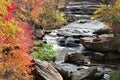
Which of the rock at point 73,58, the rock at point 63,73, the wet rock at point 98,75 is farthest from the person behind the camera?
the rock at point 73,58

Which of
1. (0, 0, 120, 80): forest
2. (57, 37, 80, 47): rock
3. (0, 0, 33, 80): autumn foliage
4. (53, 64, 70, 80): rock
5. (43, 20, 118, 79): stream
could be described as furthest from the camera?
(57, 37, 80, 47): rock

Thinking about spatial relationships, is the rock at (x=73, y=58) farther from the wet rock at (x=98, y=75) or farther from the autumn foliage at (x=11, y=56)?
the autumn foliage at (x=11, y=56)

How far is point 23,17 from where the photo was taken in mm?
28578

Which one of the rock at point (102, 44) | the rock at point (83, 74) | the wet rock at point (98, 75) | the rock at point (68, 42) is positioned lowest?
the wet rock at point (98, 75)

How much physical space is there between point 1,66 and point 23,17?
15.4 metres

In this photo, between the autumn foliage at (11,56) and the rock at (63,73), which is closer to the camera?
the autumn foliage at (11,56)

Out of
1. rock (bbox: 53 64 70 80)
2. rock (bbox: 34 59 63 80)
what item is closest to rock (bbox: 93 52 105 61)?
rock (bbox: 53 64 70 80)

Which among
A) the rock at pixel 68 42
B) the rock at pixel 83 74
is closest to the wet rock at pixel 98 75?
the rock at pixel 83 74

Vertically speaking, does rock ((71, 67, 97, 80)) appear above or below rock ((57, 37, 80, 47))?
below

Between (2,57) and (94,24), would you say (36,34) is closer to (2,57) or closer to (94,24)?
(94,24)

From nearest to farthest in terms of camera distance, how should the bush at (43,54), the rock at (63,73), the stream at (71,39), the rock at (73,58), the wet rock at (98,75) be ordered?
the rock at (63,73)
the wet rock at (98,75)
the stream at (71,39)
the bush at (43,54)
the rock at (73,58)

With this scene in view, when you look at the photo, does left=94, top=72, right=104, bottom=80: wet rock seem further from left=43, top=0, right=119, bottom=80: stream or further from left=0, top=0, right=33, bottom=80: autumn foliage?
left=0, top=0, right=33, bottom=80: autumn foliage

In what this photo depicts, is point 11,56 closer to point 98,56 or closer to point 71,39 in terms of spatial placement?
point 98,56

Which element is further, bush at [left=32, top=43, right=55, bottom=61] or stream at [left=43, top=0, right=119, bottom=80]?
bush at [left=32, top=43, right=55, bottom=61]
